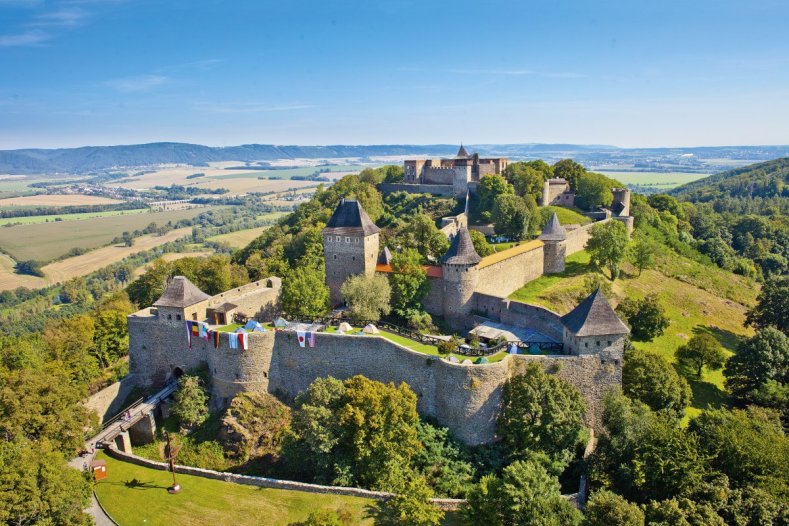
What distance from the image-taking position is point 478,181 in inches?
2815

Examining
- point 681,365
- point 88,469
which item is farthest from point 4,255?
point 681,365

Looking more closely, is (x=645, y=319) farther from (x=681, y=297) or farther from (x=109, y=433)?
(x=109, y=433)

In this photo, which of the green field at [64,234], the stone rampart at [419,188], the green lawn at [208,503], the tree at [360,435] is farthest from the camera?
the green field at [64,234]

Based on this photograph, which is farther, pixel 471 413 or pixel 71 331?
pixel 71 331

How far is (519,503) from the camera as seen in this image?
23.2 m

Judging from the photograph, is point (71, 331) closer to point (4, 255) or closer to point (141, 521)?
point (141, 521)

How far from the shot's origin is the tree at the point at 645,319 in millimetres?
40969

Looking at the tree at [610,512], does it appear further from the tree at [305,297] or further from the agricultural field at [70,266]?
the agricultural field at [70,266]

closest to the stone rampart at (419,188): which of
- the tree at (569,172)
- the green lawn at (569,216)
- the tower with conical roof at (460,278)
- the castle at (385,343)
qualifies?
the green lawn at (569,216)

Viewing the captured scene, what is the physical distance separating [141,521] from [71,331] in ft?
65.5

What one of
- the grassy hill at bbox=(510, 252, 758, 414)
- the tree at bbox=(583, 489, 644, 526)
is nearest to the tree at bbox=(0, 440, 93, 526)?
the tree at bbox=(583, 489, 644, 526)

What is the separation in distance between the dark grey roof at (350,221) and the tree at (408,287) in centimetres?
402

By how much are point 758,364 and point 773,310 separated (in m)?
Result: 13.0

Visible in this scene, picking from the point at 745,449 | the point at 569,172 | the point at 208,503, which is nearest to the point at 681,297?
the point at 569,172
